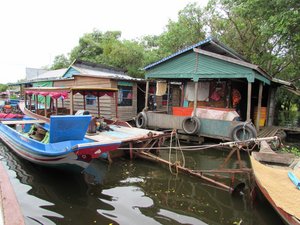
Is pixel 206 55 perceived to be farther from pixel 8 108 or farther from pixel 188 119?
pixel 8 108

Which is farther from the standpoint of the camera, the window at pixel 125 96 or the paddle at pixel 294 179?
the window at pixel 125 96

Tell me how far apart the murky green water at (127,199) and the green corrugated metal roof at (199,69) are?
4.87 m

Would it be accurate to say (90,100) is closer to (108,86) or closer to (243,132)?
(108,86)

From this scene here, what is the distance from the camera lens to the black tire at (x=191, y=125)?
10.5 metres

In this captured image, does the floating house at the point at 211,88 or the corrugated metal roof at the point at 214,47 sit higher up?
the corrugated metal roof at the point at 214,47

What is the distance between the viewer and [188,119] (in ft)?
35.8

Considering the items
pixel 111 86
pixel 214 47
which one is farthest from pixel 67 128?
pixel 214 47

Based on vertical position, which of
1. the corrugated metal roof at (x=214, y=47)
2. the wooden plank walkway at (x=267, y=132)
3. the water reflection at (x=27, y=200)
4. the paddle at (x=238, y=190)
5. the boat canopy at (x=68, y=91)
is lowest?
the water reflection at (x=27, y=200)

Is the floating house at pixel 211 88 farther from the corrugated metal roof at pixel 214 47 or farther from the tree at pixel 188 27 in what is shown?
the tree at pixel 188 27

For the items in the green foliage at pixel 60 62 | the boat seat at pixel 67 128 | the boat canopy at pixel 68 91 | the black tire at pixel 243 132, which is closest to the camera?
the boat seat at pixel 67 128

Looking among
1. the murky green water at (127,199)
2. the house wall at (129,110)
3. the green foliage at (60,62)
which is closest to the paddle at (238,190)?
the murky green water at (127,199)

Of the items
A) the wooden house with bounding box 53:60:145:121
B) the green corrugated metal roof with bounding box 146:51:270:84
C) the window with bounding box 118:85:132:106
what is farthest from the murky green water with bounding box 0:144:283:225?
the window with bounding box 118:85:132:106

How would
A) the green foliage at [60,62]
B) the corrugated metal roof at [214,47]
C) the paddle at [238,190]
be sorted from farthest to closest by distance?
1. the green foliage at [60,62]
2. the corrugated metal roof at [214,47]
3. the paddle at [238,190]

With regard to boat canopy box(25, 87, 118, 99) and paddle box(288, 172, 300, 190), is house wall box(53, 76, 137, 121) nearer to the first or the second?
boat canopy box(25, 87, 118, 99)
